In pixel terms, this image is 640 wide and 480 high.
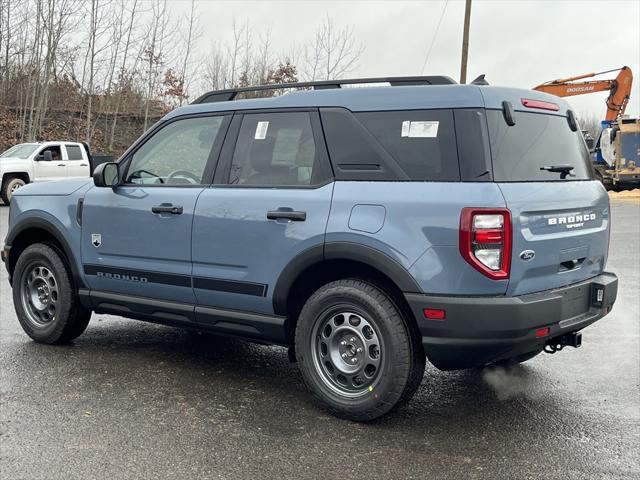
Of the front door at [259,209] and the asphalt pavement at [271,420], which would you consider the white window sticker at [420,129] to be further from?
the asphalt pavement at [271,420]

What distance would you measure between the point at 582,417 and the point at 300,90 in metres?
2.76

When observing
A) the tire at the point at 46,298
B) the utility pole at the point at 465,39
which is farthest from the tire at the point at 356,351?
the utility pole at the point at 465,39

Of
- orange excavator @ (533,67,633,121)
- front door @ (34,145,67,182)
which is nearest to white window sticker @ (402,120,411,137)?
front door @ (34,145,67,182)

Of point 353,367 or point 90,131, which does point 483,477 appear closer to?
point 353,367

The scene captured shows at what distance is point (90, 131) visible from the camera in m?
33.8

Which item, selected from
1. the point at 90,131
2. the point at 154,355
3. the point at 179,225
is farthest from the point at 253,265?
the point at 90,131

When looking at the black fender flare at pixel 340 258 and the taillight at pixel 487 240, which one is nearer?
the taillight at pixel 487 240

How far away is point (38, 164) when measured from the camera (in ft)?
64.1

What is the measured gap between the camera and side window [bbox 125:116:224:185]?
15.5 ft

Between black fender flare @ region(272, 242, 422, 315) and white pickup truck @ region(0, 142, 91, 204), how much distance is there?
55.0 ft

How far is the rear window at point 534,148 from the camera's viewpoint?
3674 millimetres

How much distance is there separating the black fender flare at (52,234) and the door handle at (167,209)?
104cm

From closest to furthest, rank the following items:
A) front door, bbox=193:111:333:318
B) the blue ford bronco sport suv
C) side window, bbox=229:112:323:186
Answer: the blue ford bronco sport suv → front door, bbox=193:111:333:318 → side window, bbox=229:112:323:186

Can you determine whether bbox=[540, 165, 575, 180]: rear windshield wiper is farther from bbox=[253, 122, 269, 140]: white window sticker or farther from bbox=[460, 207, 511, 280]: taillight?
bbox=[253, 122, 269, 140]: white window sticker
